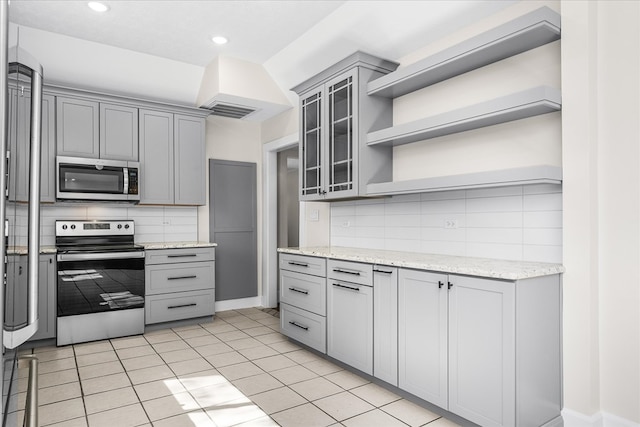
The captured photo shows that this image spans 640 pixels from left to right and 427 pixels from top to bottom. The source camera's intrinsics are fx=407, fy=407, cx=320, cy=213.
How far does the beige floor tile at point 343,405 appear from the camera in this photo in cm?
244

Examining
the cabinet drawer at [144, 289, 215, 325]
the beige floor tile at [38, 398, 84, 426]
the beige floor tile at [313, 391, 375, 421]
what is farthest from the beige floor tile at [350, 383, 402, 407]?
the cabinet drawer at [144, 289, 215, 325]

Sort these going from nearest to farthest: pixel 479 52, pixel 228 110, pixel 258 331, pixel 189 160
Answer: pixel 479 52
pixel 258 331
pixel 189 160
pixel 228 110

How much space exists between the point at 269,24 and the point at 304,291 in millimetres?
2390

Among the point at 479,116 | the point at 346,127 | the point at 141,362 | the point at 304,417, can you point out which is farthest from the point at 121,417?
the point at 479,116

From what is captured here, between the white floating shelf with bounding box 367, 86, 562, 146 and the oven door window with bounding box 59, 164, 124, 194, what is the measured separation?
264 centimetres

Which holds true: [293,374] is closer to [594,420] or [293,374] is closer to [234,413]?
[234,413]

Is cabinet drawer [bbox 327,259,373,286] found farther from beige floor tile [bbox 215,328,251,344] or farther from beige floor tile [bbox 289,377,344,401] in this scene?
beige floor tile [bbox 215,328,251,344]

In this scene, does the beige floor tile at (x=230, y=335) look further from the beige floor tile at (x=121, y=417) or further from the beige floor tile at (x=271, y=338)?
the beige floor tile at (x=121, y=417)

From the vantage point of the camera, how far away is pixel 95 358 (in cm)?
342

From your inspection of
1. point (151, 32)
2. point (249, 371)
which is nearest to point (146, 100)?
point (151, 32)

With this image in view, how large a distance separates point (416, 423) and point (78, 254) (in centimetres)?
325

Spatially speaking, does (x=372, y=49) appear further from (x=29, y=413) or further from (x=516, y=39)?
(x=29, y=413)

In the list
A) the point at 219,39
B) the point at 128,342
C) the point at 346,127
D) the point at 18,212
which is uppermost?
the point at 219,39

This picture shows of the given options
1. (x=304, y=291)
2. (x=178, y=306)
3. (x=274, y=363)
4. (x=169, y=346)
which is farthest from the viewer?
(x=178, y=306)
